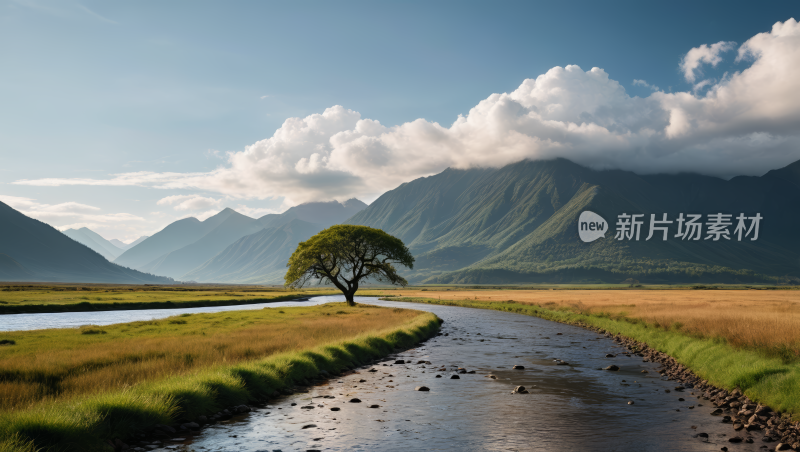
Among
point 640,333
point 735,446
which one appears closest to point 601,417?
point 735,446

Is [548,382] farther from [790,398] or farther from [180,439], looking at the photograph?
[180,439]

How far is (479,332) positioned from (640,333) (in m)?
17.5

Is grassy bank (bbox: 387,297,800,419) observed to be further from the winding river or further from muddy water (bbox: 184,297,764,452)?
muddy water (bbox: 184,297,764,452)

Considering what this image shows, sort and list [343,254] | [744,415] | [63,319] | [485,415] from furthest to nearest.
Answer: [343,254]
[63,319]
[744,415]
[485,415]

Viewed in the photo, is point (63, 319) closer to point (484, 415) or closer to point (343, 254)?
point (343, 254)

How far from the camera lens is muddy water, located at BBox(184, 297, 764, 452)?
16.3 metres

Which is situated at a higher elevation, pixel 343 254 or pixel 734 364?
pixel 343 254

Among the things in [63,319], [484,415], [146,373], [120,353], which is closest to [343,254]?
[63,319]

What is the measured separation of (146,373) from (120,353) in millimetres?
7179

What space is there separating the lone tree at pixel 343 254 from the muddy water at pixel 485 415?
60473 mm

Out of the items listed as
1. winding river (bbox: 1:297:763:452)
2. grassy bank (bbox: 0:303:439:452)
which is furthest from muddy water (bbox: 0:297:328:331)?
winding river (bbox: 1:297:763:452)

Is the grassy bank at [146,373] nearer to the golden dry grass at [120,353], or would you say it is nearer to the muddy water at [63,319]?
the golden dry grass at [120,353]

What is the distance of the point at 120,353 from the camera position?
30141mm

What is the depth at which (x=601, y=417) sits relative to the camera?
19766 mm
